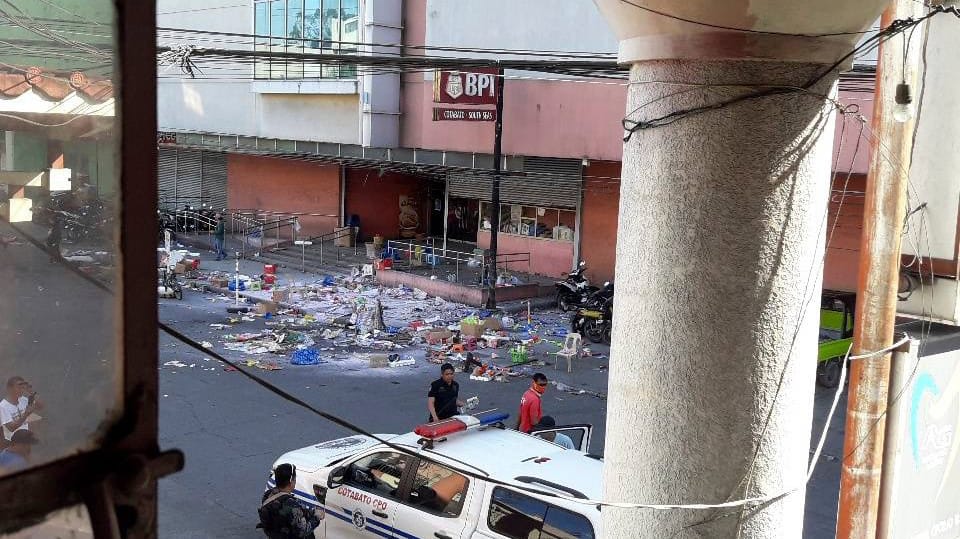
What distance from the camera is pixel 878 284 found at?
6270 mm

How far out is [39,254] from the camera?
177 cm

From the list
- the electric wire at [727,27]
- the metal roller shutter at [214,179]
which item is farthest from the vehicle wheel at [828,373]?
the metal roller shutter at [214,179]

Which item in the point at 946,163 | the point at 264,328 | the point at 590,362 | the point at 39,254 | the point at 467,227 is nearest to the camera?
the point at 39,254

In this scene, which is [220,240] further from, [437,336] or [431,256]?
[437,336]

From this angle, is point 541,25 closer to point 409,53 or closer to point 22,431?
point 409,53

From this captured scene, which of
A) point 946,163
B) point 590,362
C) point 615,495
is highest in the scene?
point 946,163

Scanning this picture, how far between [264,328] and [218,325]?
1.06m

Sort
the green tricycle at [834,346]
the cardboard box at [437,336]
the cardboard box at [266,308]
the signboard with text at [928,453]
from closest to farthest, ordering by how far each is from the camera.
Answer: the signboard with text at [928,453]
the green tricycle at [834,346]
the cardboard box at [437,336]
the cardboard box at [266,308]

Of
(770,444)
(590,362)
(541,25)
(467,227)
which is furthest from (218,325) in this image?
(770,444)

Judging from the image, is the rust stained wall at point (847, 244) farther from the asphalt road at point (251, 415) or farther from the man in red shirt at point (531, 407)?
the man in red shirt at point (531, 407)

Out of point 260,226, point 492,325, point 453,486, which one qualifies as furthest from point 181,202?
point 453,486

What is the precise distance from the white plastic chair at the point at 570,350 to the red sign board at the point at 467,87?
893 cm

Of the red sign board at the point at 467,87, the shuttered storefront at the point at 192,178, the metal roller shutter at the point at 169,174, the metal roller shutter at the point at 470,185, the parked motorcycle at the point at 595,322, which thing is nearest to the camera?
the parked motorcycle at the point at 595,322

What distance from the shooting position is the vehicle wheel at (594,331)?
19.3m
